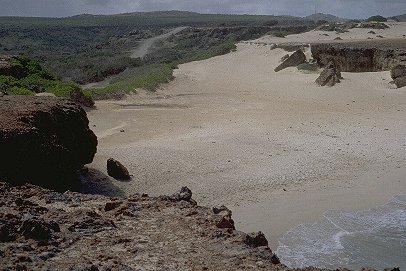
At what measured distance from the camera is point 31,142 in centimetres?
963

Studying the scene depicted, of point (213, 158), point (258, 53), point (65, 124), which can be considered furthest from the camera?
point (258, 53)

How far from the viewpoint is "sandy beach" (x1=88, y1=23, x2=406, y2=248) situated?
11922 mm

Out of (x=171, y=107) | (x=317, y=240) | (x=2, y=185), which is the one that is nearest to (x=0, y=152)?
(x=2, y=185)

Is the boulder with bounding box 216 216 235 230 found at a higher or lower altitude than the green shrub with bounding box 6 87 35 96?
lower

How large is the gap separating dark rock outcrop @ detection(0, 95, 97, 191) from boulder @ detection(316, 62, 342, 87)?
16064 millimetres

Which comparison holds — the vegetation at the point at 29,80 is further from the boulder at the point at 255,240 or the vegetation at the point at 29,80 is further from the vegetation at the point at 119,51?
the boulder at the point at 255,240

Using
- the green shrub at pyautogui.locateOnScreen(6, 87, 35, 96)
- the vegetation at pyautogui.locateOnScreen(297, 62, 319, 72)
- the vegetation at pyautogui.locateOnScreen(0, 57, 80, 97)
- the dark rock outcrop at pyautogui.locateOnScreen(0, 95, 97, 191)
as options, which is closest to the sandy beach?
the dark rock outcrop at pyautogui.locateOnScreen(0, 95, 97, 191)

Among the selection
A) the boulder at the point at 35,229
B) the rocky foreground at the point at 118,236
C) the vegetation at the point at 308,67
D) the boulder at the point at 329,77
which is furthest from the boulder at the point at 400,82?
the boulder at the point at 35,229

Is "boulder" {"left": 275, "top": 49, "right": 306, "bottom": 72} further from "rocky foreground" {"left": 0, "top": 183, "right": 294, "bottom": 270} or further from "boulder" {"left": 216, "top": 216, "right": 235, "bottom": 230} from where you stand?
"boulder" {"left": 216, "top": 216, "right": 235, "bottom": 230}

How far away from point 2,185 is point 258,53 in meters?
31.8

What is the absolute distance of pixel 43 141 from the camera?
32.8 feet

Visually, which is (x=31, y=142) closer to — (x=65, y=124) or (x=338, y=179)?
(x=65, y=124)

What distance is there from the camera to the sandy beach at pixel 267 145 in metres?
Result: 11.9

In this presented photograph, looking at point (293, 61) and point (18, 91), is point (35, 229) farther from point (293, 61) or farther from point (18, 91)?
point (293, 61)
